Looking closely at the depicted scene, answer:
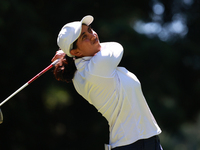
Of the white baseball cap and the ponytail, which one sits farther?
the ponytail

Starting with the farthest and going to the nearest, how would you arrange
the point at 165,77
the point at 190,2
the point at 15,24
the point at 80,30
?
the point at 190,2 → the point at 165,77 → the point at 15,24 → the point at 80,30

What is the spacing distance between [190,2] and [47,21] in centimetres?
160

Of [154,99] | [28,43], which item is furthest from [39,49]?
[154,99]

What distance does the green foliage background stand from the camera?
10.1 feet

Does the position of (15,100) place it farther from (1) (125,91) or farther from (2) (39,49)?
(1) (125,91)

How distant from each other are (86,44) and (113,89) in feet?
0.79

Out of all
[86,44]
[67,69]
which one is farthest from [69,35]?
[67,69]

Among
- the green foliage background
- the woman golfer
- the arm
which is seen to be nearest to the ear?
the woman golfer

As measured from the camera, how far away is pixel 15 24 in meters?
3.04

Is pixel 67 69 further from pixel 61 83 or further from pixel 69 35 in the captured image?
pixel 61 83

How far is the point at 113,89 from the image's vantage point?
1474mm

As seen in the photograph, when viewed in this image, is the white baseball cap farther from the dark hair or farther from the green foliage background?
the green foliage background

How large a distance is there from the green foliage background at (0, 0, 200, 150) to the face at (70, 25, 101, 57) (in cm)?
155

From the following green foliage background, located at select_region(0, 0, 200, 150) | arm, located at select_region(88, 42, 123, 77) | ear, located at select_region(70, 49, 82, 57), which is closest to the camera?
arm, located at select_region(88, 42, 123, 77)
